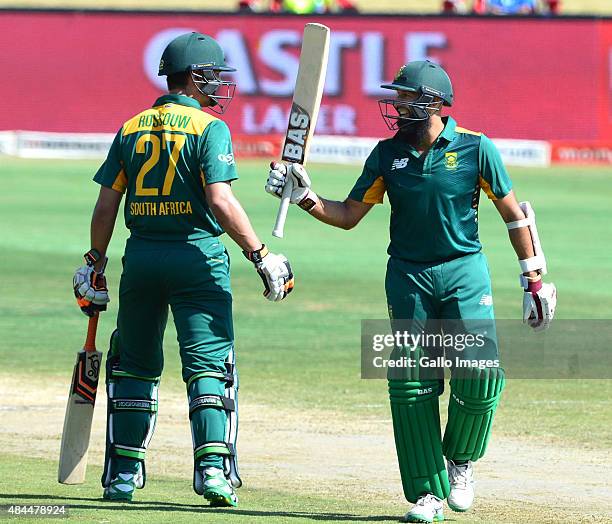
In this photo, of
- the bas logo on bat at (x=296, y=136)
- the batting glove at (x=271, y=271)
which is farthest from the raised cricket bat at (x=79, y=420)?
the bas logo on bat at (x=296, y=136)

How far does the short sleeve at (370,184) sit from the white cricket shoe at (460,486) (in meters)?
1.31

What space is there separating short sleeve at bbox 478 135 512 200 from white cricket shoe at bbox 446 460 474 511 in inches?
50.0

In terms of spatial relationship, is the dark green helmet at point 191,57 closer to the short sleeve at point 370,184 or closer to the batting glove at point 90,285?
the short sleeve at point 370,184

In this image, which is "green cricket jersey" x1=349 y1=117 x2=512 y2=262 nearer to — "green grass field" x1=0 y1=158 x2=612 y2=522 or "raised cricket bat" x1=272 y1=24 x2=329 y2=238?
"raised cricket bat" x1=272 y1=24 x2=329 y2=238

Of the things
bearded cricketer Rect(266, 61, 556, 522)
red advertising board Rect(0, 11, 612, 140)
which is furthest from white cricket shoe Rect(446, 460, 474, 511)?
red advertising board Rect(0, 11, 612, 140)

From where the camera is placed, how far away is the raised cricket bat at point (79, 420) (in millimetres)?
7797

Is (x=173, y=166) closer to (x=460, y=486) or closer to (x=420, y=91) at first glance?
(x=420, y=91)

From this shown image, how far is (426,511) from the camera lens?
277 inches


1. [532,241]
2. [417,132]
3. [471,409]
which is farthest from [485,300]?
[417,132]

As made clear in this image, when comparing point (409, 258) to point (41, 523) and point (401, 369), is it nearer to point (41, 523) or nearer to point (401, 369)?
point (401, 369)

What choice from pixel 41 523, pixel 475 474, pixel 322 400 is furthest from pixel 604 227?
pixel 41 523

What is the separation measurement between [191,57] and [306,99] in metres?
0.72

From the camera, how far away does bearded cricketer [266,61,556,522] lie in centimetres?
720

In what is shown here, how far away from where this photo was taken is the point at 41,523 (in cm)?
657
